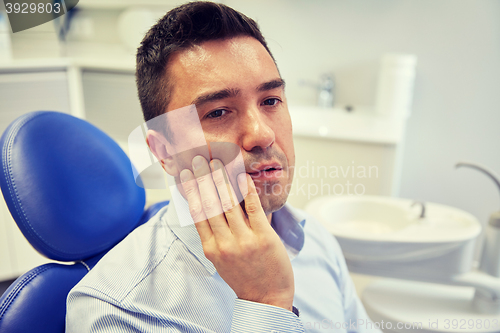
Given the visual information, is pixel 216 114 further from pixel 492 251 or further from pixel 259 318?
pixel 492 251

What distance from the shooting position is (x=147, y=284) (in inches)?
21.6

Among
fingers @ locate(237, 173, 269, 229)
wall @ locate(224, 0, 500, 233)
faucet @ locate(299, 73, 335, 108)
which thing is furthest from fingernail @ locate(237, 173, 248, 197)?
faucet @ locate(299, 73, 335, 108)

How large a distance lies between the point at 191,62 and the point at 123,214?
0.33 m

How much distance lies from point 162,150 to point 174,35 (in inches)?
7.1

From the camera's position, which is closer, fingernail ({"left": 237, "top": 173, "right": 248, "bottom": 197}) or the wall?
fingernail ({"left": 237, "top": 173, "right": 248, "bottom": 197})

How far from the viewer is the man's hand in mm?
472

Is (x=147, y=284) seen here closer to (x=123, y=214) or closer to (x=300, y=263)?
(x=123, y=214)

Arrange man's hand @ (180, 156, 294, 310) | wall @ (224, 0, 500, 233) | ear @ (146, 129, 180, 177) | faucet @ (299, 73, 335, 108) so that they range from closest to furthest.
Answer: man's hand @ (180, 156, 294, 310)
ear @ (146, 129, 180, 177)
wall @ (224, 0, 500, 233)
faucet @ (299, 73, 335, 108)

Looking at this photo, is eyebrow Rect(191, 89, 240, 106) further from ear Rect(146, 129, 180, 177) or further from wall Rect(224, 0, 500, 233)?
wall Rect(224, 0, 500, 233)

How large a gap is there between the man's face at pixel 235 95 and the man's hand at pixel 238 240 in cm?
6

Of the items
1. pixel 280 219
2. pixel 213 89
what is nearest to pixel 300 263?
pixel 280 219

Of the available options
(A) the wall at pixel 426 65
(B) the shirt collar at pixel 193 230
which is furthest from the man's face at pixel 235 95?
(A) the wall at pixel 426 65

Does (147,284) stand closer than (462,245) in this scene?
Yes

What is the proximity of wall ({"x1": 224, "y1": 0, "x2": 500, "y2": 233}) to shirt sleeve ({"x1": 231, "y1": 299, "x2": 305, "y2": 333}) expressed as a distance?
1.45m
